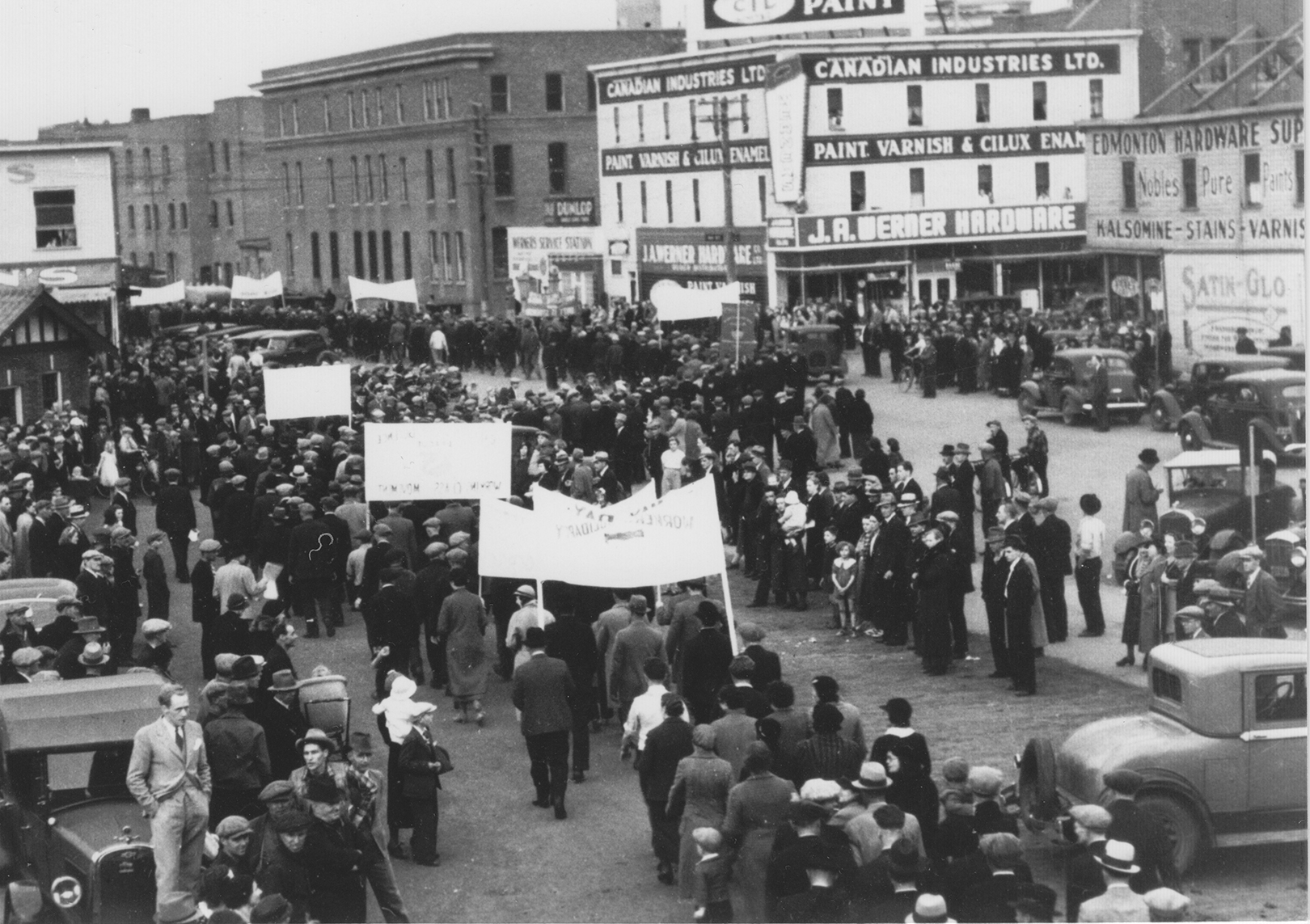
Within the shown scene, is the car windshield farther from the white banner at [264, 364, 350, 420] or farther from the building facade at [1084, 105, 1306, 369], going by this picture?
the white banner at [264, 364, 350, 420]

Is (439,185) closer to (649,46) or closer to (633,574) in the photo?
(649,46)

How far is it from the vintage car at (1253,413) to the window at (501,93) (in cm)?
4827

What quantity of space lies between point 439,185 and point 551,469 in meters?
53.3

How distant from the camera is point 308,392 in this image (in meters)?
29.3

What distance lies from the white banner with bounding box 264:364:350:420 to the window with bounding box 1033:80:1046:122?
35.3 metres

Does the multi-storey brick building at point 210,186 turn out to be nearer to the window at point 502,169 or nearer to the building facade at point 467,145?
the building facade at point 467,145

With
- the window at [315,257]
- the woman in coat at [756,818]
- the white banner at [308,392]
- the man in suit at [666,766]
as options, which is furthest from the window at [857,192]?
the woman in coat at [756,818]

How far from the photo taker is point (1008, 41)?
5866 cm

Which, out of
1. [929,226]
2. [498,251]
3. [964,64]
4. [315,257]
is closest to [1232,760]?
[929,226]

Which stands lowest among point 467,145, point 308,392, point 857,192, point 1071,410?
point 1071,410

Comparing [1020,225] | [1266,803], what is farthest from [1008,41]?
[1266,803]

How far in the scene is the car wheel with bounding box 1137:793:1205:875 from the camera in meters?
12.2

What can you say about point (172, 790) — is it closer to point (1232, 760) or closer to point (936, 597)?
point (1232, 760)

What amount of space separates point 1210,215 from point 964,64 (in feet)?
64.3
